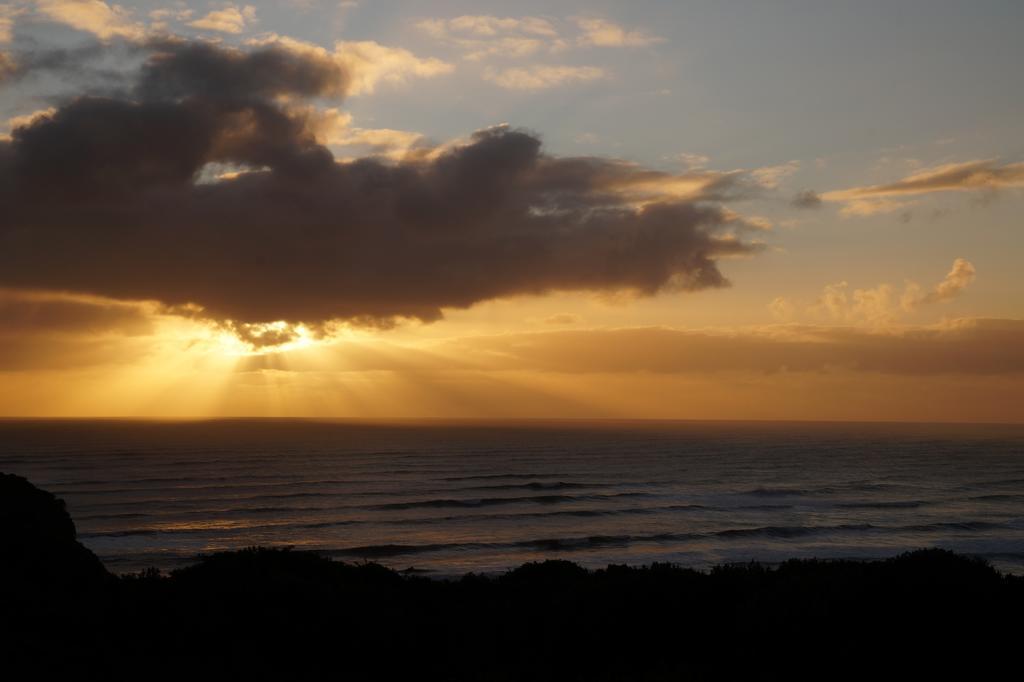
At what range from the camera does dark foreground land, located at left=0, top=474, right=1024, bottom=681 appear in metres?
14.2

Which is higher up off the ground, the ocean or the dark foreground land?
the dark foreground land

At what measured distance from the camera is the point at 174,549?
43250 millimetres

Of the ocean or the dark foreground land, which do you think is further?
the ocean

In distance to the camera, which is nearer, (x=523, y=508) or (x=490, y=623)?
(x=490, y=623)

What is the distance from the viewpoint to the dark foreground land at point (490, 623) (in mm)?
14195

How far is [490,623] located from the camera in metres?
18.1

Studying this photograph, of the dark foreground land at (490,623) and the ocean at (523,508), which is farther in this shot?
the ocean at (523,508)

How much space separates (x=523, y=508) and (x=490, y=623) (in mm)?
42993

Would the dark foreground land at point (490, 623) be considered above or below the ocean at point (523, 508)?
above

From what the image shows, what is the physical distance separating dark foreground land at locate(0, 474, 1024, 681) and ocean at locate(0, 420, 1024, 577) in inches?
791

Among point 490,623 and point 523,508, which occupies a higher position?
point 490,623

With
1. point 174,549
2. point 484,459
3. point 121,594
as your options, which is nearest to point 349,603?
point 121,594

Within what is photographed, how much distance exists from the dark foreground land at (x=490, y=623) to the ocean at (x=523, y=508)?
20093 mm

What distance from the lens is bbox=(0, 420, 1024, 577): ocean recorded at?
43438 mm
